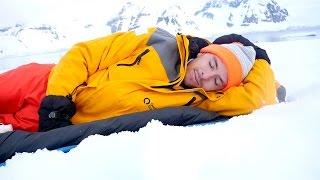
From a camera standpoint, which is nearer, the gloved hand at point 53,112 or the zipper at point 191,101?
the gloved hand at point 53,112

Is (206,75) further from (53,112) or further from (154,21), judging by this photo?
(154,21)

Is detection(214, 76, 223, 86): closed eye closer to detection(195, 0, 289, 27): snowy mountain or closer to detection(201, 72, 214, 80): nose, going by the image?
detection(201, 72, 214, 80): nose

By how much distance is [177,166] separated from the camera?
858mm

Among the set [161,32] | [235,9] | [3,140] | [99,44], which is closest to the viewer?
[3,140]

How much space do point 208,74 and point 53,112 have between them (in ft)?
2.58

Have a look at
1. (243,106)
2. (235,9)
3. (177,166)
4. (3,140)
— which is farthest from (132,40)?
(235,9)

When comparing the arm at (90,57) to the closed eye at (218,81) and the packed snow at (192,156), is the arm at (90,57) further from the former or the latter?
the packed snow at (192,156)

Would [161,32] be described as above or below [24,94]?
above

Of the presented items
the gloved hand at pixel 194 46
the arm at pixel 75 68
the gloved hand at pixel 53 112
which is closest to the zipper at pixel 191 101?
the gloved hand at pixel 194 46

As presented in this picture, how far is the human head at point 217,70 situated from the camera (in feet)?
6.05

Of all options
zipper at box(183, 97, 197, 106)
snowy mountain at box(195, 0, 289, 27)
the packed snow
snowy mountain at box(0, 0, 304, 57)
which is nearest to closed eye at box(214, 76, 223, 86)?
zipper at box(183, 97, 197, 106)

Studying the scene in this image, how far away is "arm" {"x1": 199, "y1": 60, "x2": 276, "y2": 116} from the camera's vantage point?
71.7 inches

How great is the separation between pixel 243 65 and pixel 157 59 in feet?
1.53

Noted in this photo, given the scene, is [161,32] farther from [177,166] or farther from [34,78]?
[177,166]
